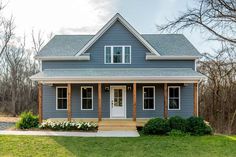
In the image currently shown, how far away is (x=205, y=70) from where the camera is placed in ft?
103

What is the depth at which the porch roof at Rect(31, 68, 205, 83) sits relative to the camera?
17859 millimetres

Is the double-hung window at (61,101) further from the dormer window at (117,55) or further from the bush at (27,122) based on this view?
the dormer window at (117,55)

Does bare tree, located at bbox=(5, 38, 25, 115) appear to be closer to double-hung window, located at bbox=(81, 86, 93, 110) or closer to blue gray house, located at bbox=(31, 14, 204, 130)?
blue gray house, located at bbox=(31, 14, 204, 130)

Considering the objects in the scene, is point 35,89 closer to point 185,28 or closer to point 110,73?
point 110,73

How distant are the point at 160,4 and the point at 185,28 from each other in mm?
3247

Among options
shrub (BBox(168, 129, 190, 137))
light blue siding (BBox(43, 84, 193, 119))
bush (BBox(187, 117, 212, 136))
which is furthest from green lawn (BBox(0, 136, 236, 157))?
light blue siding (BBox(43, 84, 193, 119))

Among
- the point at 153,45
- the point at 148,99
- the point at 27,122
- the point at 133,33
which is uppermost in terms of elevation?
the point at 133,33

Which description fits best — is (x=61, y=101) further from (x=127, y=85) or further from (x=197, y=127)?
(x=197, y=127)

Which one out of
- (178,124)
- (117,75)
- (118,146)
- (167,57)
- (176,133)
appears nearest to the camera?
(118,146)

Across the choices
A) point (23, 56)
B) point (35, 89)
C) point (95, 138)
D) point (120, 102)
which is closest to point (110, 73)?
point (120, 102)

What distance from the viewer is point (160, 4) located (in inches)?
789

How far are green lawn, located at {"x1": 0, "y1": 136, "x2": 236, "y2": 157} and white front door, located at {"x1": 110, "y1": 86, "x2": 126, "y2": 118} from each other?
5564mm

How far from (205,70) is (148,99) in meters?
13.5

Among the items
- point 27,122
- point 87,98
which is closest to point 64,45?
point 87,98
